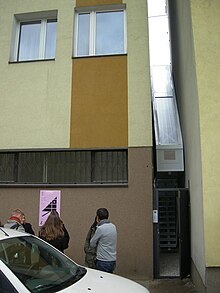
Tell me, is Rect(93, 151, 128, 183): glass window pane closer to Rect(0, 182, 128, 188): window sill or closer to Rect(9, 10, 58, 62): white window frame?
Rect(0, 182, 128, 188): window sill

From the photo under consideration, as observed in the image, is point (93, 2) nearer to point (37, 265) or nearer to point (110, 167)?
point (110, 167)

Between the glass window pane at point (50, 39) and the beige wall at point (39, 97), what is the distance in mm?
340

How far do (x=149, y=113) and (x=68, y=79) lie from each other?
2.25 m

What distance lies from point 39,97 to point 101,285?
619 cm

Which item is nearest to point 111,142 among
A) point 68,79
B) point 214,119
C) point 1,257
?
point 68,79

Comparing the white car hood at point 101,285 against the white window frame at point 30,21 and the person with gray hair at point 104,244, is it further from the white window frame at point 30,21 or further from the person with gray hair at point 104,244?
the white window frame at point 30,21

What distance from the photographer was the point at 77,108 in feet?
28.3

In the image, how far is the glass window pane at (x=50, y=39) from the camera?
9430 mm

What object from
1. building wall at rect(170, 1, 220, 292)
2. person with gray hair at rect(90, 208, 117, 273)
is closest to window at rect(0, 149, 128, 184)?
building wall at rect(170, 1, 220, 292)

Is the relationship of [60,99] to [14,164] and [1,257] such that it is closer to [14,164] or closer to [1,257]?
[14,164]

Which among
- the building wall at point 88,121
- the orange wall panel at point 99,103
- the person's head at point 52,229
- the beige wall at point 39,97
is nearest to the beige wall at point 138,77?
the building wall at point 88,121

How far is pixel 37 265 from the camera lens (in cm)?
359

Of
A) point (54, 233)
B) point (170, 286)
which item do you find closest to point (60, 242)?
point (54, 233)

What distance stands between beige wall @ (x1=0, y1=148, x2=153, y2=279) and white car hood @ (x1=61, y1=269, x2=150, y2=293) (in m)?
3.96
